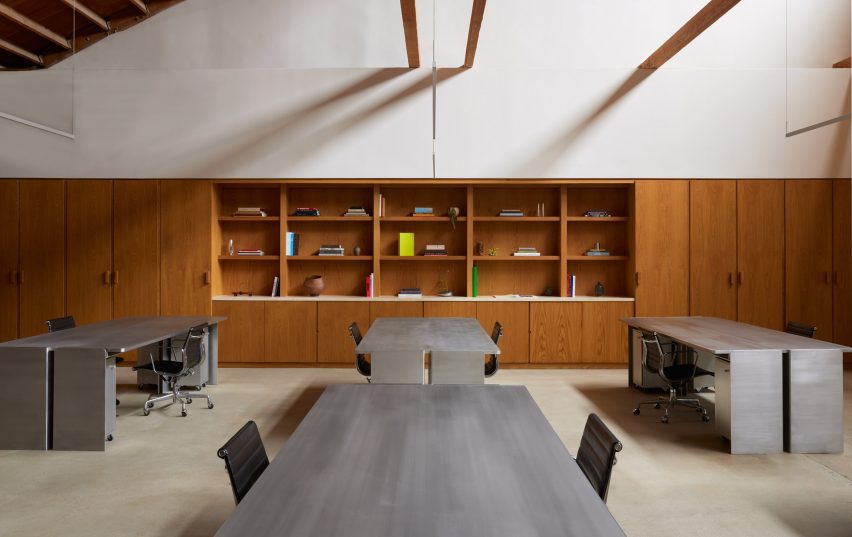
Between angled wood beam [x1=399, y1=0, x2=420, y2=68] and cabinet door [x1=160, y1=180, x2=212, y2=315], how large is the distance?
3.31 m

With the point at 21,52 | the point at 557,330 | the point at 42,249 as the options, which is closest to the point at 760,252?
the point at 557,330

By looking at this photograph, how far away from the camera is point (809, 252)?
731 centimetres

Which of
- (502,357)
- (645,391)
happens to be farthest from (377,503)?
(502,357)

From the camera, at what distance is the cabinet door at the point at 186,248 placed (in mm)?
7395

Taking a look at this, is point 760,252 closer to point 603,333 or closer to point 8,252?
point 603,333

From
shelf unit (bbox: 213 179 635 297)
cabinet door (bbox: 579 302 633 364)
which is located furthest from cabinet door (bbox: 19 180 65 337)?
cabinet door (bbox: 579 302 633 364)

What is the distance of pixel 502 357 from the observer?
24.3ft

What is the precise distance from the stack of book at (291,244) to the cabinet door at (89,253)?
2319 mm

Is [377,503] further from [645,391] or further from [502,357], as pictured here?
[502,357]

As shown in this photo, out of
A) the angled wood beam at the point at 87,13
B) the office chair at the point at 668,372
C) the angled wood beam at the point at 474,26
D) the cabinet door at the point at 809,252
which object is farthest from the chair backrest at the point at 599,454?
the angled wood beam at the point at 87,13

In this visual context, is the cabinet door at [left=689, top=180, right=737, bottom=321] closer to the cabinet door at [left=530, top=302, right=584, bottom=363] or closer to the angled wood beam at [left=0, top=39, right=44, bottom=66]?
the cabinet door at [left=530, top=302, right=584, bottom=363]

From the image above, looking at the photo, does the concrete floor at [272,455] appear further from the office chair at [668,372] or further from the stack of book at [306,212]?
the stack of book at [306,212]

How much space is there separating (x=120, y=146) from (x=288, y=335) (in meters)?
3.39

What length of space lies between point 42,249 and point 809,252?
10.3 m
